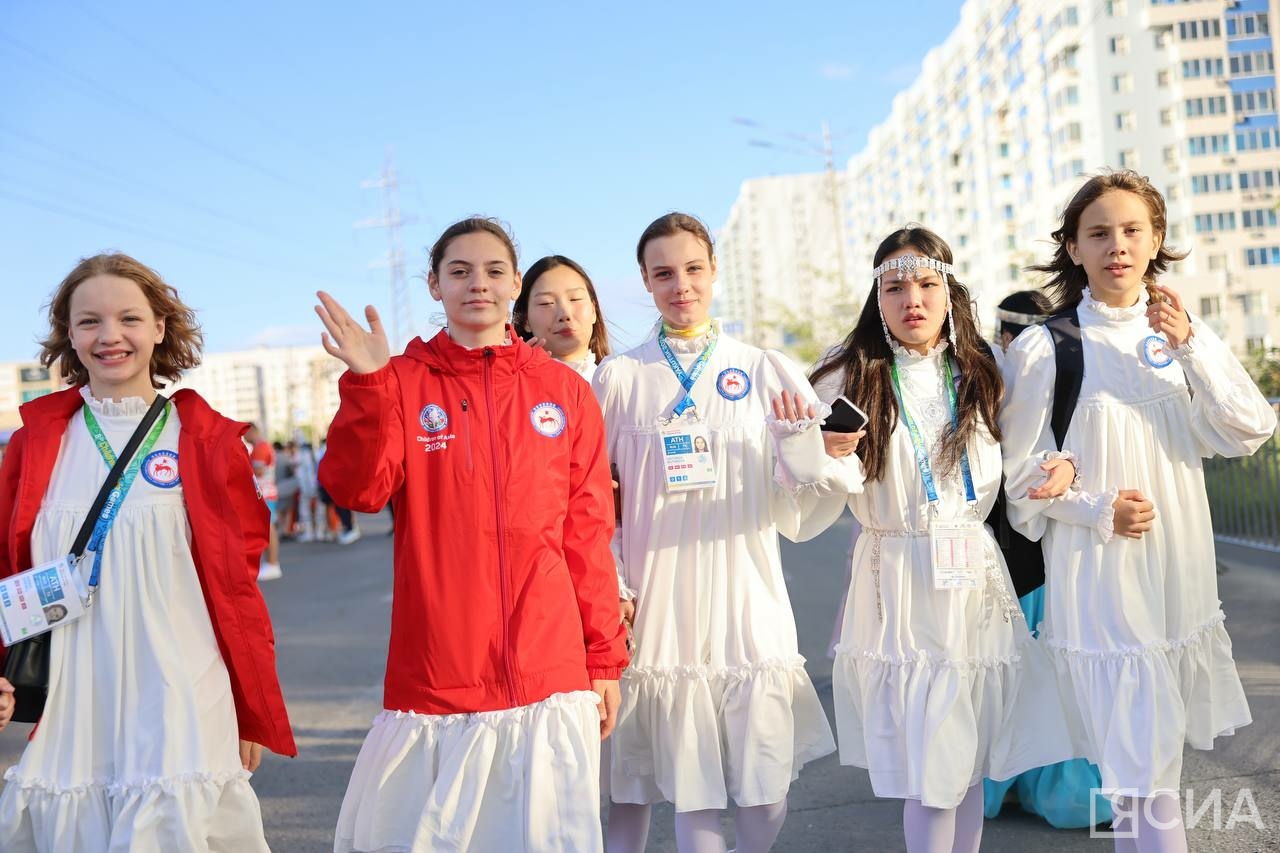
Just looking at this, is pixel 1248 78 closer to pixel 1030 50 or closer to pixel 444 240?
pixel 1030 50

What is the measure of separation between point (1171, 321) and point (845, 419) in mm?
1128

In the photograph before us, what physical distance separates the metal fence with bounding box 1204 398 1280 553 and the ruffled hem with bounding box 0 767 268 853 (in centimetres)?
931

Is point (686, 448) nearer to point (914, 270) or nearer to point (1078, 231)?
point (914, 270)

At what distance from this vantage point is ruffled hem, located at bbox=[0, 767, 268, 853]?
287 centimetres

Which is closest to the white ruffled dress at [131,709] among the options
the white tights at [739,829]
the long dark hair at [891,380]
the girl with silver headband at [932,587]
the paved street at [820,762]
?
the white tights at [739,829]

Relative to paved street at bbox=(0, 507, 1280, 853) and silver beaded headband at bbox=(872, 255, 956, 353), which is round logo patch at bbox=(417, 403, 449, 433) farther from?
paved street at bbox=(0, 507, 1280, 853)

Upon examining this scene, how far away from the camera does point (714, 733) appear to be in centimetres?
346

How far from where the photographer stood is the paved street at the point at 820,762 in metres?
4.37

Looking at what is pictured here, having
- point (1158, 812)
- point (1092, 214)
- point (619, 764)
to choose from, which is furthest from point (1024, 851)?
point (1092, 214)

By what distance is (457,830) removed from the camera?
9.12 ft

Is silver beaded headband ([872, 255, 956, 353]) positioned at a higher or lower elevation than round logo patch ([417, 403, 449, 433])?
higher

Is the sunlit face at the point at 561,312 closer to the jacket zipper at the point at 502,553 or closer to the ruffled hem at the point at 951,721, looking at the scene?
the jacket zipper at the point at 502,553

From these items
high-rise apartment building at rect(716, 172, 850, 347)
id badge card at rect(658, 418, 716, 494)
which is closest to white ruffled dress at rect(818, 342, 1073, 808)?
id badge card at rect(658, 418, 716, 494)

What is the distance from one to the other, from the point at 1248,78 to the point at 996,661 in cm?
7506
